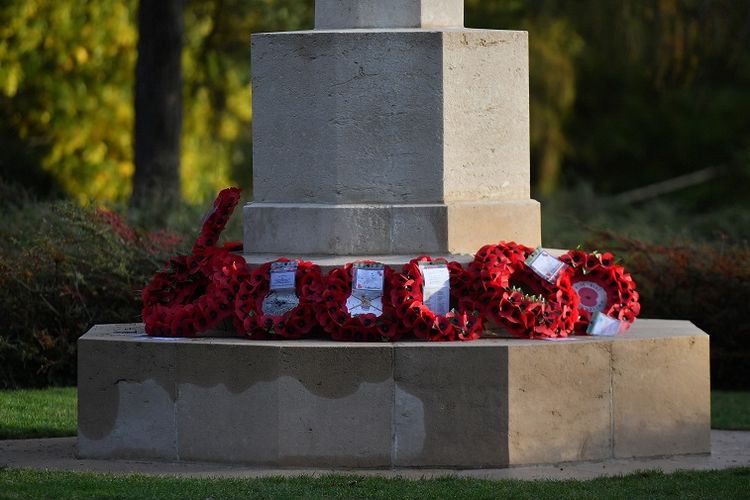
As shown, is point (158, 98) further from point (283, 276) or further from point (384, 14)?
point (283, 276)

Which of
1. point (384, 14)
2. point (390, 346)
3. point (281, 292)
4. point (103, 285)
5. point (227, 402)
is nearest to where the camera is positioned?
point (390, 346)

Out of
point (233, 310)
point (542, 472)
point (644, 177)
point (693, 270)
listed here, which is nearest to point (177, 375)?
point (233, 310)

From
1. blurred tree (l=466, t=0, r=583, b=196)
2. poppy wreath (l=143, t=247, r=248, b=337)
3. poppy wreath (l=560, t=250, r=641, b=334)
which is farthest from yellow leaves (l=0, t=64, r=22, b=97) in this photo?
poppy wreath (l=560, t=250, r=641, b=334)

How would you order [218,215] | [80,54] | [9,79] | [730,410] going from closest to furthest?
[218,215] → [730,410] → [9,79] → [80,54]

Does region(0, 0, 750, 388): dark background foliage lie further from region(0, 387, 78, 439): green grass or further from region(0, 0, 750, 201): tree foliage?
region(0, 387, 78, 439): green grass

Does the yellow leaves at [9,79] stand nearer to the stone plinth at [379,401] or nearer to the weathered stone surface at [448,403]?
the stone plinth at [379,401]

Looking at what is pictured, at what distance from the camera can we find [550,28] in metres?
23.2

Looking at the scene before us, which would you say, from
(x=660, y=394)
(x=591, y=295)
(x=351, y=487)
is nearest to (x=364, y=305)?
(x=351, y=487)

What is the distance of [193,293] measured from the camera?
27.5 ft

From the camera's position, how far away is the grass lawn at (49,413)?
853 cm

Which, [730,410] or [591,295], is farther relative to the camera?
[730,410]

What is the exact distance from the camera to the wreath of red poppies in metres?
8.01

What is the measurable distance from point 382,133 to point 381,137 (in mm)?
23

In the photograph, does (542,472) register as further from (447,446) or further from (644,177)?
(644,177)
